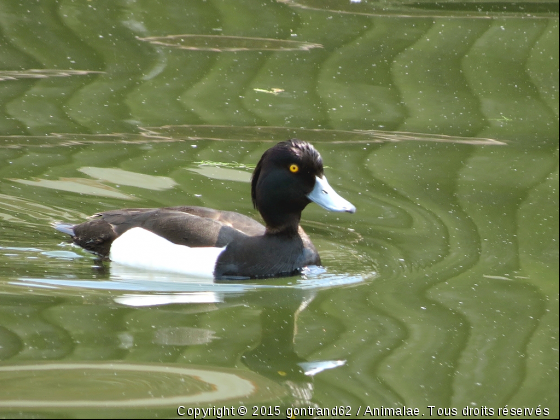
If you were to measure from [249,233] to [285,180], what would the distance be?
0.45 meters

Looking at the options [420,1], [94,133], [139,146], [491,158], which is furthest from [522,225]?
[420,1]

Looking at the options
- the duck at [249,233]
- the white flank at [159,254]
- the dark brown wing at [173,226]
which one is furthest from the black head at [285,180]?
the white flank at [159,254]

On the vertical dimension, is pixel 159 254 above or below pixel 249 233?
below

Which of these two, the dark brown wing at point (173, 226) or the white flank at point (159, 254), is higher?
the dark brown wing at point (173, 226)

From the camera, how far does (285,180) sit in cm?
633

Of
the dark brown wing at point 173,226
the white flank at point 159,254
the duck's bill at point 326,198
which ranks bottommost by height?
the white flank at point 159,254

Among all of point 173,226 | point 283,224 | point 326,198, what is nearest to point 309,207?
point 283,224

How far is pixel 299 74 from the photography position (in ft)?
32.7

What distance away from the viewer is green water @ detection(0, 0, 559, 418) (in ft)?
15.3

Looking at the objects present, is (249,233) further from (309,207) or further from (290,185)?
(309,207)

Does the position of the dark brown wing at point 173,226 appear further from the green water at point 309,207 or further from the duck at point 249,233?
the green water at point 309,207

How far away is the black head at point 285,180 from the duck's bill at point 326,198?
34 millimetres

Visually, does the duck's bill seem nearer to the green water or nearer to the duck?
the duck

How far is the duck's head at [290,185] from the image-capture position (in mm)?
6262
